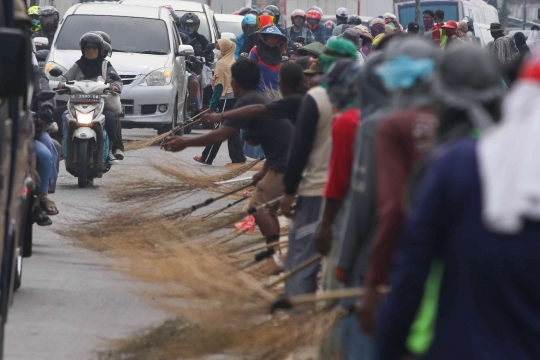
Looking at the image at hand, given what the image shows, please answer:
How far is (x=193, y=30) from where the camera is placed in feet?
74.2

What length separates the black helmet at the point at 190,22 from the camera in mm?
22484

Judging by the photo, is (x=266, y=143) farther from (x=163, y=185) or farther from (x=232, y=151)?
(x=232, y=151)

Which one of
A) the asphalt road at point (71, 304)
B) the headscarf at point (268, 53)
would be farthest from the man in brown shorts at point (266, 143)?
the headscarf at point (268, 53)

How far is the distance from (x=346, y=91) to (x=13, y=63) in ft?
4.51

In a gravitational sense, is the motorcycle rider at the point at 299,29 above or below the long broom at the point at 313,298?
below

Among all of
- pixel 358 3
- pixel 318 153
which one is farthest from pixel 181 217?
pixel 358 3

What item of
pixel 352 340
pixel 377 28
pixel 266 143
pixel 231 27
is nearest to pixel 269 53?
pixel 377 28

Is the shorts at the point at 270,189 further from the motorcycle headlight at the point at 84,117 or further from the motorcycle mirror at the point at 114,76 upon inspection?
the motorcycle mirror at the point at 114,76

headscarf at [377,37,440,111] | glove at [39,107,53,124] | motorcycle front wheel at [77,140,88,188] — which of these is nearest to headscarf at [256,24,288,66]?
motorcycle front wheel at [77,140,88,188]

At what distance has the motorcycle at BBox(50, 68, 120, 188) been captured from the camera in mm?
13328

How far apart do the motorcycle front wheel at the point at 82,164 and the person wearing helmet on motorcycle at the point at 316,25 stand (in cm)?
1155

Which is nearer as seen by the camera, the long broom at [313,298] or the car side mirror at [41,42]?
the long broom at [313,298]

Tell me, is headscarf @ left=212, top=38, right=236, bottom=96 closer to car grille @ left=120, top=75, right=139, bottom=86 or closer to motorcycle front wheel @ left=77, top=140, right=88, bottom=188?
car grille @ left=120, top=75, right=139, bottom=86

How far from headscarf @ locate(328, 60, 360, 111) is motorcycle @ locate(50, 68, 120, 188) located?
8.07 metres
